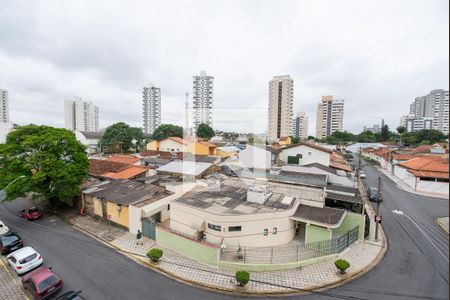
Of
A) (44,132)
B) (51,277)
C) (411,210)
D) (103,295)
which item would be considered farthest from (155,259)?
(411,210)

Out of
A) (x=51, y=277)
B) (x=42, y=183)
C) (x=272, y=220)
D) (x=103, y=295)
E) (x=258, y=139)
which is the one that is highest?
(x=258, y=139)

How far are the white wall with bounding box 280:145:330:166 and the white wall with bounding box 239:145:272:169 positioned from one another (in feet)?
14.8

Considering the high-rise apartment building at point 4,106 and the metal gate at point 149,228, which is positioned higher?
the high-rise apartment building at point 4,106

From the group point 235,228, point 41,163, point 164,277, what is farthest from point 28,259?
point 235,228

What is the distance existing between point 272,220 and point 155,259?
23.9 ft

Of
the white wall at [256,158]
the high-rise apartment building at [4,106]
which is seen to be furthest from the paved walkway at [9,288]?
the high-rise apartment building at [4,106]

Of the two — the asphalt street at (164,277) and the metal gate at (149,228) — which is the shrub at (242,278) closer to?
the asphalt street at (164,277)

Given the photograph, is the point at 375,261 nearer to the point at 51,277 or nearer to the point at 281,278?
the point at 281,278

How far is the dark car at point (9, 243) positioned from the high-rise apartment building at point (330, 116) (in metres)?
124

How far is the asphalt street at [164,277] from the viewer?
31.8 ft

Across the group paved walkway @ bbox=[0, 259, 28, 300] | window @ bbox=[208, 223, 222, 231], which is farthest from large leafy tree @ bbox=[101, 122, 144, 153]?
window @ bbox=[208, 223, 222, 231]

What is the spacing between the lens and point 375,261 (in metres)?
12.2

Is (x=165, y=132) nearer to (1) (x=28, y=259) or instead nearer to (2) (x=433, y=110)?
(1) (x=28, y=259)

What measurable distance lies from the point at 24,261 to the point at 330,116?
416ft
